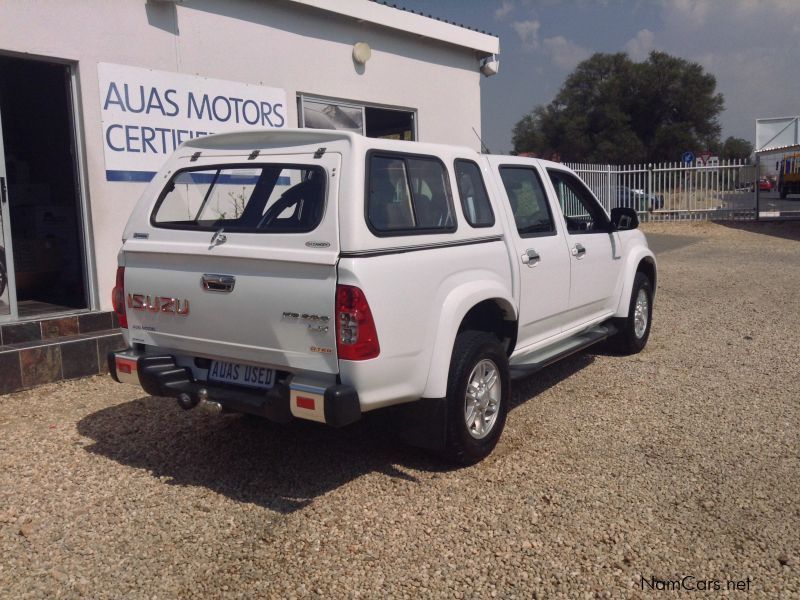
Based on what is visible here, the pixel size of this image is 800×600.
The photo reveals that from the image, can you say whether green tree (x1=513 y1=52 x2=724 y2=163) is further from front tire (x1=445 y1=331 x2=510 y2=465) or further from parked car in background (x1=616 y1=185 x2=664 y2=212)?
front tire (x1=445 y1=331 x2=510 y2=465)

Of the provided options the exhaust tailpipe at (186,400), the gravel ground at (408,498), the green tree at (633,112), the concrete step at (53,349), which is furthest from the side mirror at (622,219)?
the green tree at (633,112)

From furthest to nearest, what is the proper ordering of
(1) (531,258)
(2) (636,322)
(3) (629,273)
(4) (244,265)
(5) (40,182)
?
1. (5) (40,182)
2. (2) (636,322)
3. (3) (629,273)
4. (1) (531,258)
5. (4) (244,265)

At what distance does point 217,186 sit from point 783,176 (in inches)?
1597

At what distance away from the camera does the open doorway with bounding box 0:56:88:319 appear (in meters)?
8.48

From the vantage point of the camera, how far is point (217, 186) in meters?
4.54

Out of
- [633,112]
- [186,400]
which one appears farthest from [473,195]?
[633,112]

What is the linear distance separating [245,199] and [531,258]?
1.95 m

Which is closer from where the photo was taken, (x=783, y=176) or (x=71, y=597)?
(x=71, y=597)

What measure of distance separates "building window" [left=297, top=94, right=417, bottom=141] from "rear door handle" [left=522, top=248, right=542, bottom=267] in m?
4.96

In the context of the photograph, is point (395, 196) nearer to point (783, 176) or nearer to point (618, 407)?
point (618, 407)

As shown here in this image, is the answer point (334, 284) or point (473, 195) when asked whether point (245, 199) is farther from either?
point (473, 195)

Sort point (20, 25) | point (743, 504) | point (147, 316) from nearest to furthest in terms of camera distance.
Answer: point (743, 504), point (147, 316), point (20, 25)

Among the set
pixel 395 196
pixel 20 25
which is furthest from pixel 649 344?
pixel 20 25

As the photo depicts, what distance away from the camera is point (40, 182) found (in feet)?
31.5
